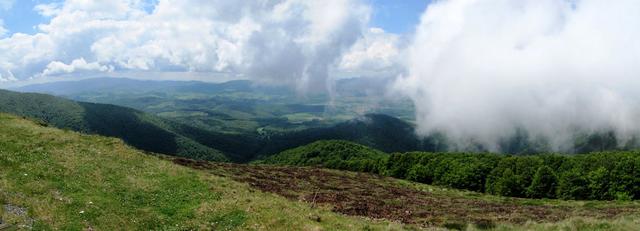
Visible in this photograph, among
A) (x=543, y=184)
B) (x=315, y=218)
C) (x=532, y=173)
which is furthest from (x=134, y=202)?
(x=532, y=173)

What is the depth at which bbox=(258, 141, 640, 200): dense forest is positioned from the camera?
9788 cm

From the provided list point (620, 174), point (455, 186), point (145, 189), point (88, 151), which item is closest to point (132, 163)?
point (88, 151)

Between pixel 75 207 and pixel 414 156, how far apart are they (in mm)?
122077

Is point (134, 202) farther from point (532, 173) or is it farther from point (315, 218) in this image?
point (532, 173)

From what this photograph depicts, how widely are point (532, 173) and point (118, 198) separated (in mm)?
103320

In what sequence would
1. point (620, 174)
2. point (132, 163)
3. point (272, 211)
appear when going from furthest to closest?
point (620, 174) → point (132, 163) → point (272, 211)

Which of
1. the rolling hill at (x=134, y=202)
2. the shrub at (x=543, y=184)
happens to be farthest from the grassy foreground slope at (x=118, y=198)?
the shrub at (x=543, y=184)

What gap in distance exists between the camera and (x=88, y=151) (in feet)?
122

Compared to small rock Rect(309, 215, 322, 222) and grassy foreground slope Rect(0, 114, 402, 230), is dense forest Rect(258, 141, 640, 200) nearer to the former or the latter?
grassy foreground slope Rect(0, 114, 402, 230)

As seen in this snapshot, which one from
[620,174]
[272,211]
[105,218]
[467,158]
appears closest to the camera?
[105,218]

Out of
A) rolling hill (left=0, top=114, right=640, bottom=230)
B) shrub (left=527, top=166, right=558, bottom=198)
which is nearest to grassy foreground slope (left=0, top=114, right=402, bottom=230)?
rolling hill (left=0, top=114, right=640, bottom=230)

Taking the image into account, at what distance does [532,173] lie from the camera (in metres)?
107

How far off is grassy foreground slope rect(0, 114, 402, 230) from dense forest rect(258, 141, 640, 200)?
3465 inches

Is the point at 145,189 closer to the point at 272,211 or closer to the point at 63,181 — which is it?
the point at 63,181
